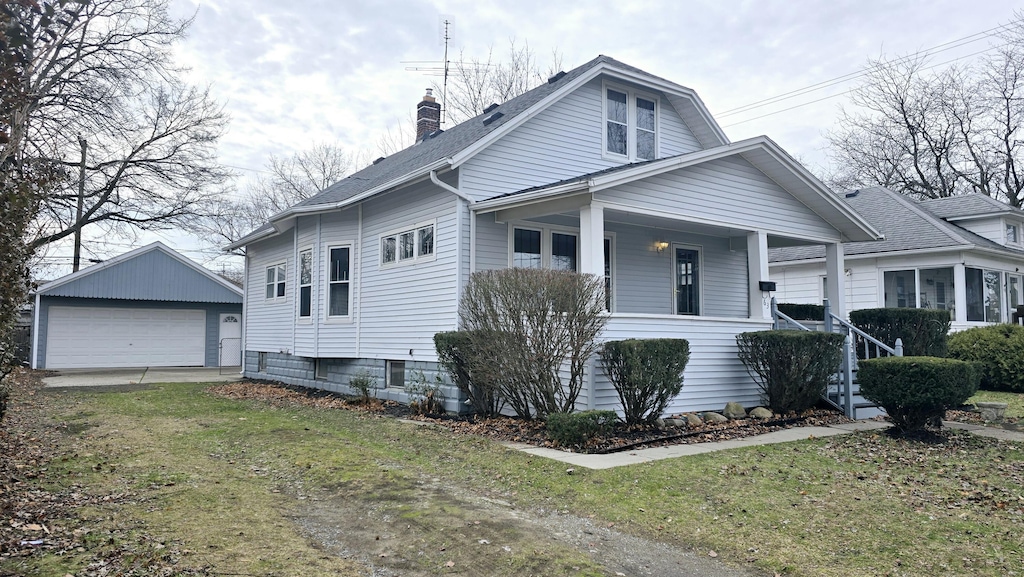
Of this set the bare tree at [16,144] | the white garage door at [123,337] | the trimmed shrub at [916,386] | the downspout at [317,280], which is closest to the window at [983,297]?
the trimmed shrub at [916,386]

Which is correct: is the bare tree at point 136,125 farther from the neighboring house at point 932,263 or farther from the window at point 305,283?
the neighboring house at point 932,263

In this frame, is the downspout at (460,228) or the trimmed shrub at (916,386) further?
the downspout at (460,228)

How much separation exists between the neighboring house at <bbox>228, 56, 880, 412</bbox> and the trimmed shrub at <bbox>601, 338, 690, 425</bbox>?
350 millimetres

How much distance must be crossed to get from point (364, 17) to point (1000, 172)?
29.6 m

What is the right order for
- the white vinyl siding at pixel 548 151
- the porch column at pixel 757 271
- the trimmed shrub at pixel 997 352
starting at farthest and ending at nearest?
the trimmed shrub at pixel 997 352 → the white vinyl siding at pixel 548 151 → the porch column at pixel 757 271

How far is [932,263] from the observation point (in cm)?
1722

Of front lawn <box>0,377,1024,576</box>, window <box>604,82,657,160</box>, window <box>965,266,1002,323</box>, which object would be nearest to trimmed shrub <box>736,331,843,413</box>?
front lawn <box>0,377,1024,576</box>

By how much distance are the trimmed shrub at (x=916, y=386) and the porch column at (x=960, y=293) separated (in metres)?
9.94

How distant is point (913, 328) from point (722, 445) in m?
5.94

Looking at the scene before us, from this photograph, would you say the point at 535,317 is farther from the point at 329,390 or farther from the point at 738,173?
the point at 329,390

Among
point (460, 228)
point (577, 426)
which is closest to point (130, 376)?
point (460, 228)

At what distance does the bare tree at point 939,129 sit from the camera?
89.9 ft

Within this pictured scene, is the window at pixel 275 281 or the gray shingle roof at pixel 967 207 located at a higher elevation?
the gray shingle roof at pixel 967 207

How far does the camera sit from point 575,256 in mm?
12000
